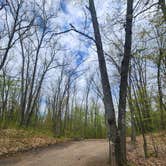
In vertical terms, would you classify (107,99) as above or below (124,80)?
below

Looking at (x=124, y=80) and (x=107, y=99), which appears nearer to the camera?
(x=107, y=99)

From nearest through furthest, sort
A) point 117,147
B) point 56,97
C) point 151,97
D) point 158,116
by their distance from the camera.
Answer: point 117,147 < point 151,97 < point 158,116 < point 56,97

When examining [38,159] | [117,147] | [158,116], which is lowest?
[38,159]

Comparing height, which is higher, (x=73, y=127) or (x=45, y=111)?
(x=45, y=111)

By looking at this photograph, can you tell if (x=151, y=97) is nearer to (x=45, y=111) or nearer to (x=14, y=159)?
(x=14, y=159)

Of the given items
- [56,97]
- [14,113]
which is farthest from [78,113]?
[14,113]

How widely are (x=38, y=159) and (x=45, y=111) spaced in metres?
27.9

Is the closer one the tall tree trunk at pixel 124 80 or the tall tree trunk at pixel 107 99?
the tall tree trunk at pixel 107 99

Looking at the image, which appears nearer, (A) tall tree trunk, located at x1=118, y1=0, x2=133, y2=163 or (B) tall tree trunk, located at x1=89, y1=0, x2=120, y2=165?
(B) tall tree trunk, located at x1=89, y1=0, x2=120, y2=165

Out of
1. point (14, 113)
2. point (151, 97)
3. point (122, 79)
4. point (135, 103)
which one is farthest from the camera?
point (14, 113)

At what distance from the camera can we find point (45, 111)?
37844mm

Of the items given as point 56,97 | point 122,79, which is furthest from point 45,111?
point 122,79

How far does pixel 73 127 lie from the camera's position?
37.0m

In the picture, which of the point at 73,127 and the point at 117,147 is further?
the point at 73,127
